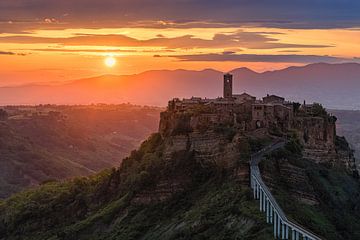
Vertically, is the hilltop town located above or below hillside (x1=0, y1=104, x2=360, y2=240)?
above

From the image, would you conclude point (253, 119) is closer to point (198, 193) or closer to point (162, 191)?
point (198, 193)

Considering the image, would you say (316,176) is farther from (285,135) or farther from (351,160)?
(351,160)

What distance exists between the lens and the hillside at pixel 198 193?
54.1 meters

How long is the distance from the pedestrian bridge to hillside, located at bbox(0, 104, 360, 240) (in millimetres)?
563

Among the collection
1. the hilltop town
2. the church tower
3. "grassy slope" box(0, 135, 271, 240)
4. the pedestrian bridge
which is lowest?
"grassy slope" box(0, 135, 271, 240)

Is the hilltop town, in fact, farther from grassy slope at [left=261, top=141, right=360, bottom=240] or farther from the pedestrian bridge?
the pedestrian bridge

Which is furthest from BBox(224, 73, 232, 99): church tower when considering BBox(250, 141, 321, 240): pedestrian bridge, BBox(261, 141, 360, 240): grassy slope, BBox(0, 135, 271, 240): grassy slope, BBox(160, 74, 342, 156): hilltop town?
BBox(250, 141, 321, 240): pedestrian bridge

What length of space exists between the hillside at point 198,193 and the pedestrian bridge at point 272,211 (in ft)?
1.85

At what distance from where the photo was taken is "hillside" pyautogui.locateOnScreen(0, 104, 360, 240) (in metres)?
54.1

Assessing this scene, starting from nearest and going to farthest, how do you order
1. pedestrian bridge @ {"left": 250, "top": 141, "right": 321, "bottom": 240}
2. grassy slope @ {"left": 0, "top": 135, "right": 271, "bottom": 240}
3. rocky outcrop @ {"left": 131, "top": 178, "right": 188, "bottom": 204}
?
pedestrian bridge @ {"left": 250, "top": 141, "right": 321, "bottom": 240} → grassy slope @ {"left": 0, "top": 135, "right": 271, "bottom": 240} → rocky outcrop @ {"left": 131, "top": 178, "right": 188, "bottom": 204}

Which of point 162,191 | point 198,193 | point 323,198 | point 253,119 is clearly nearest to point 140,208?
point 162,191

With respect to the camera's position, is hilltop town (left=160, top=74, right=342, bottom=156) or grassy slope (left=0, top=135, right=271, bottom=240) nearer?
grassy slope (left=0, top=135, right=271, bottom=240)

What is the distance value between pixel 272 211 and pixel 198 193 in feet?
51.3

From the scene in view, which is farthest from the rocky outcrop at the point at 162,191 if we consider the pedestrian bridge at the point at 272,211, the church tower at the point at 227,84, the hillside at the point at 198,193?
the church tower at the point at 227,84
